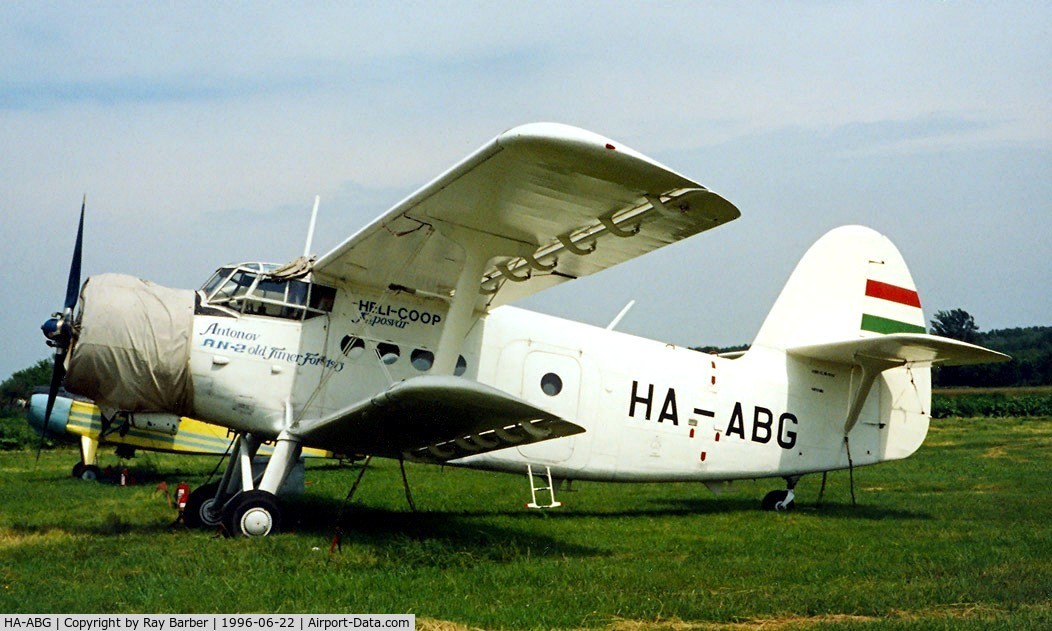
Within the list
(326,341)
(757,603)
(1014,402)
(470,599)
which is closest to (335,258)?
(326,341)

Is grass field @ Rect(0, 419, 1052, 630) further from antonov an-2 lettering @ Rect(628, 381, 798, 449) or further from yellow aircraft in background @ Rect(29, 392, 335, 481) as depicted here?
yellow aircraft in background @ Rect(29, 392, 335, 481)

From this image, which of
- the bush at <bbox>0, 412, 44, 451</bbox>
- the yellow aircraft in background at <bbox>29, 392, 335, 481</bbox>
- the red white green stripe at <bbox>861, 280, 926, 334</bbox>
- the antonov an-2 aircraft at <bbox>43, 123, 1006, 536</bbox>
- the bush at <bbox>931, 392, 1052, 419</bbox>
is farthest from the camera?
the bush at <bbox>931, 392, 1052, 419</bbox>

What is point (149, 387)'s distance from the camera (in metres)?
8.15

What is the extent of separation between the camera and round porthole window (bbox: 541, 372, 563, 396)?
969 cm

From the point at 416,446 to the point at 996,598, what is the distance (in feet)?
15.7

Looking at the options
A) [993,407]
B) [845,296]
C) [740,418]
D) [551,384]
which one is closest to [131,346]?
[551,384]

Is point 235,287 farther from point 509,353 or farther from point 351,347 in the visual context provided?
point 509,353

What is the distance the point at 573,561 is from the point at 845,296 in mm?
6117

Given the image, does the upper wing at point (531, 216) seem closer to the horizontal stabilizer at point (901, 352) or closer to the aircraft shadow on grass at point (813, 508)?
the horizontal stabilizer at point (901, 352)

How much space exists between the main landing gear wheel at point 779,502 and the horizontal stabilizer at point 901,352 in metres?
1.68

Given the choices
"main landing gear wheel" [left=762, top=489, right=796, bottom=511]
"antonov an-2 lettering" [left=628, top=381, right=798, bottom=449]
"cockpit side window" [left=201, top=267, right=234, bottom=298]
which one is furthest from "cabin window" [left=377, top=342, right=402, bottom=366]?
"main landing gear wheel" [left=762, top=489, right=796, bottom=511]

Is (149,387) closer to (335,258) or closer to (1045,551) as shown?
(335,258)

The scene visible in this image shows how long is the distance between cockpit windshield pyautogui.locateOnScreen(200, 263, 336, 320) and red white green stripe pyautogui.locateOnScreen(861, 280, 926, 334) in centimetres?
676

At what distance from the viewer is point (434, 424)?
7691 mm
